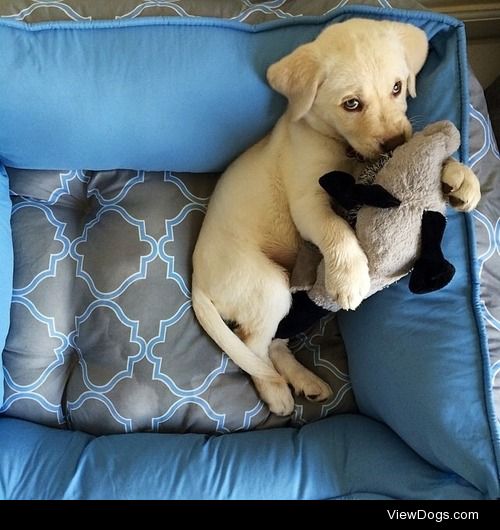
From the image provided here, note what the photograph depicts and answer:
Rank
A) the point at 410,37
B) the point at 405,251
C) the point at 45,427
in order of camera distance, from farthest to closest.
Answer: the point at 45,427, the point at 410,37, the point at 405,251

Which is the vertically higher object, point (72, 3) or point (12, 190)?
point (72, 3)

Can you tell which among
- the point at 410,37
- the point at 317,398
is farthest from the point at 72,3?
the point at 317,398

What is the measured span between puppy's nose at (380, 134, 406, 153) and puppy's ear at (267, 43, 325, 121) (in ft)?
0.59

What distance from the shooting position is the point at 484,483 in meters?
1.17

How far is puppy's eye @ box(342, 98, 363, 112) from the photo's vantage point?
47.4 inches

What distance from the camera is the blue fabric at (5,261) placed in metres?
1.54

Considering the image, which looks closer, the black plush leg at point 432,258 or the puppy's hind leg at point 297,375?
the black plush leg at point 432,258

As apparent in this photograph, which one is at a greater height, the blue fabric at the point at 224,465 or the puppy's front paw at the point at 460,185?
the puppy's front paw at the point at 460,185

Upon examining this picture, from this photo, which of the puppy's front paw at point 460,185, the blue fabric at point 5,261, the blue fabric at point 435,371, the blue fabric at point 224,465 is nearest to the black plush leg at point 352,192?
the puppy's front paw at point 460,185

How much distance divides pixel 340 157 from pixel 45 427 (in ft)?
3.23

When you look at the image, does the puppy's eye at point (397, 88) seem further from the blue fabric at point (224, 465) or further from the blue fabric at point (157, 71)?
the blue fabric at point (224, 465)

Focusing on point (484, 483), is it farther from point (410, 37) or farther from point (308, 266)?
point (410, 37)

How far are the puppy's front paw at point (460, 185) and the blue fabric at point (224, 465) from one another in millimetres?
568
